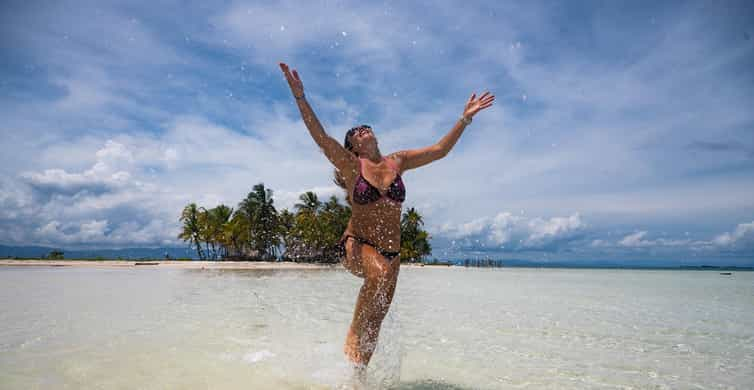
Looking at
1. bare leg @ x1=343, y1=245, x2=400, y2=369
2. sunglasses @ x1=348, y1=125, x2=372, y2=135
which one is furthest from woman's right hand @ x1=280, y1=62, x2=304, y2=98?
bare leg @ x1=343, y1=245, x2=400, y2=369

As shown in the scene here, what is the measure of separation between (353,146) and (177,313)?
7.08 meters

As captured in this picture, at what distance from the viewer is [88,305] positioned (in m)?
10.5

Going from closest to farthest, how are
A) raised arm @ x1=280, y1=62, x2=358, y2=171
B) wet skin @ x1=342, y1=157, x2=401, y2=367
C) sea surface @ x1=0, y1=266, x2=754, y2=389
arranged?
1. raised arm @ x1=280, y1=62, x2=358, y2=171
2. wet skin @ x1=342, y1=157, x2=401, y2=367
3. sea surface @ x1=0, y1=266, x2=754, y2=389

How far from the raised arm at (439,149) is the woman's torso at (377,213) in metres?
0.40

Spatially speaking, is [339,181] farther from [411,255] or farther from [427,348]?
[411,255]

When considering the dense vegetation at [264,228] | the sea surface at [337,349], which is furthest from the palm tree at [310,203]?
the sea surface at [337,349]

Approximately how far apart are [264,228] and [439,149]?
68289 millimetres

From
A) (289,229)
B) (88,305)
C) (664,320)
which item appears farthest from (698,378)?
(289,229)

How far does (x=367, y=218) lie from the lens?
376 cm

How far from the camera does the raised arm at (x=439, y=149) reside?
4227 millimetres

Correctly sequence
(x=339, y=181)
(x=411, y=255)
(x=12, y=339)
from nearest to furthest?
(x=339, y=181), (x=12, y=339), (x=411, y=255)

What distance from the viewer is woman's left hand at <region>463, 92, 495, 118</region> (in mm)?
4430

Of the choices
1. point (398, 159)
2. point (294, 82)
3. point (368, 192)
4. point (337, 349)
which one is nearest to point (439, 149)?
point (398, 159)

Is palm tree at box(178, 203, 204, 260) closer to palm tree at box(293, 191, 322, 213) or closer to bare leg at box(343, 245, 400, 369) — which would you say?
palm tree at box(293, 191, 322, 213)
